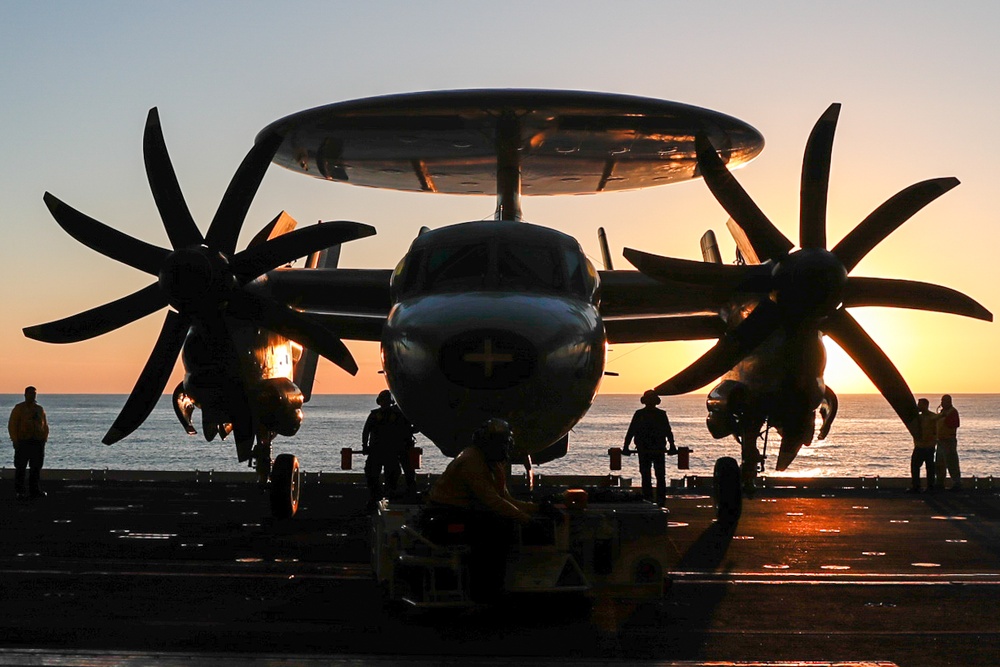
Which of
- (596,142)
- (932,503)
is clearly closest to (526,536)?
(596,142)

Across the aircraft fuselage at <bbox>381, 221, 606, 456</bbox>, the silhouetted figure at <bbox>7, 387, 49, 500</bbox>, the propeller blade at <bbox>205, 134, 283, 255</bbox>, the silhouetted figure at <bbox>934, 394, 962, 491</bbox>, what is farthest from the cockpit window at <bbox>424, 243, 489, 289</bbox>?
the silhouetted figure at <bbox>934, 394, 962, 491</bbox>

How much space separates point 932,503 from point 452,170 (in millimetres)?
11328

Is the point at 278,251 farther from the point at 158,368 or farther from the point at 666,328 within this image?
the point at 666,328

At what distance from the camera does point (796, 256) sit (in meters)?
14.4

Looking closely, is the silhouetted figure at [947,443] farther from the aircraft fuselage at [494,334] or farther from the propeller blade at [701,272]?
the aircraft fuselage at [494,334]

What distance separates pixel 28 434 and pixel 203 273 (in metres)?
6.67

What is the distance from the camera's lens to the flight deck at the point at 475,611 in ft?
25.2

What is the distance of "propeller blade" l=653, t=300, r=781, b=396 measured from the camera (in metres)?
14.7

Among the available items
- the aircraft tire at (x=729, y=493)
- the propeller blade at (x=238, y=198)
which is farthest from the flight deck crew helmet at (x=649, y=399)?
the propeller blade at (x=238, y=198)

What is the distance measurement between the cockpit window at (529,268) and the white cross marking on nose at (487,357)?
6.29 feet

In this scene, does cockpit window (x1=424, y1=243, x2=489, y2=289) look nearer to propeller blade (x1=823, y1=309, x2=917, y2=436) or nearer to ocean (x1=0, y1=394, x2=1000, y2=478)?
propeller blade (x1=823, y1=309, x2=917, y2=436)

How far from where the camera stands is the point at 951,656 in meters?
7.58

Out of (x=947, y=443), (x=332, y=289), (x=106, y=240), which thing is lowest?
(x=947, y=443)

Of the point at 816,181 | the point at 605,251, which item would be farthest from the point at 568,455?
the point at 816,181
